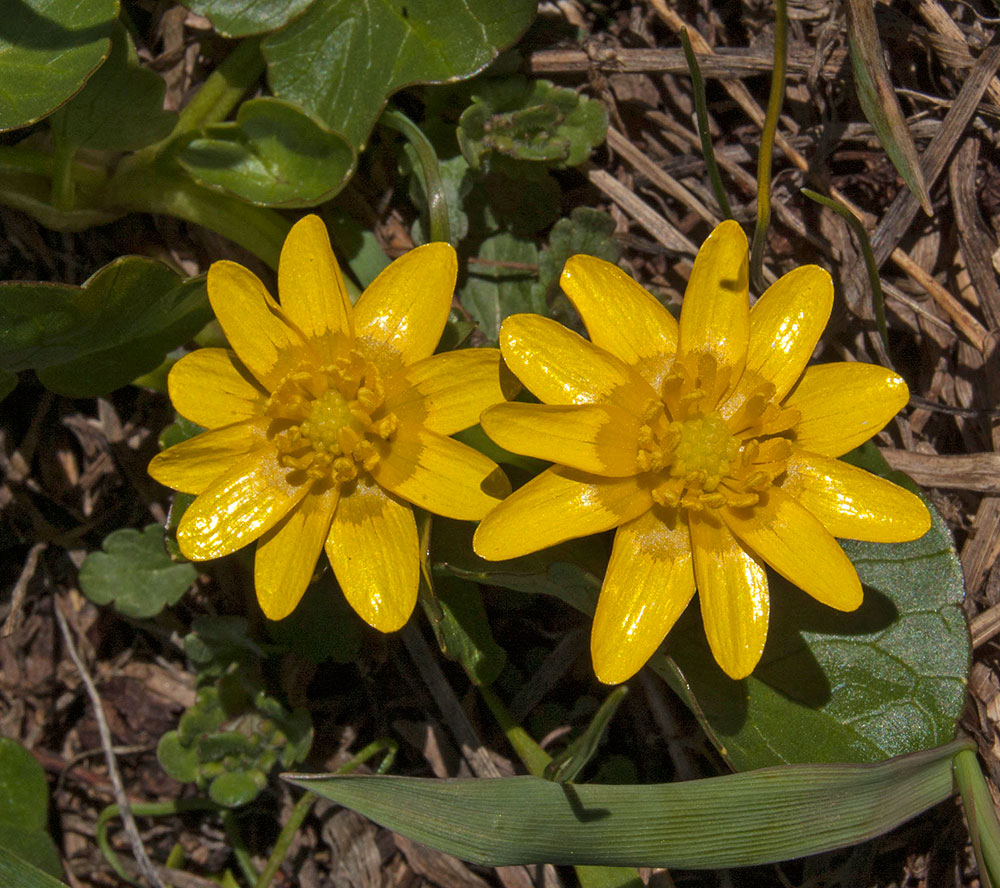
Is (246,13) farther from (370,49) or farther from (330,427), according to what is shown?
(330,427)

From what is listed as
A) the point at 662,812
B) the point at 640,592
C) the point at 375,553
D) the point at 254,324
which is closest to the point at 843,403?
the point at 640,592

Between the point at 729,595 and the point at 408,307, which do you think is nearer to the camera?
the point at 729,595

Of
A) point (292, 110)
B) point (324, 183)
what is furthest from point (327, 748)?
point (292, 110)

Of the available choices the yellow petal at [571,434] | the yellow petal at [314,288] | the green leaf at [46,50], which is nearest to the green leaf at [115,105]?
the green leaf at [46,50]

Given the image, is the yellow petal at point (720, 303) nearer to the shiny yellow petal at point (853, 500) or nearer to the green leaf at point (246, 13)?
the shiny yellow petal at point (853, 500)

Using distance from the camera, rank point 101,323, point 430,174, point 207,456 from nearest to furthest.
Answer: point 207,456, point 101,323, point 430,174

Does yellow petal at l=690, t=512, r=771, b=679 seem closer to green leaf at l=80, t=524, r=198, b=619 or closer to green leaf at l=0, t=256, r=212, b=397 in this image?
green leaf at l=0, t=256, r=212, b=397
